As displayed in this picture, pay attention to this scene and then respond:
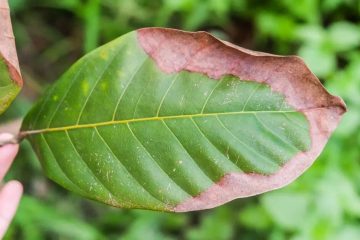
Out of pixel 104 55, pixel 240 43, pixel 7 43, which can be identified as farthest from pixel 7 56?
pixel 240 43

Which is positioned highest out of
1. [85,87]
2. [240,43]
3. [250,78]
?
[250,78]

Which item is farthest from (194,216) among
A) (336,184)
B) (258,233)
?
(336,184)

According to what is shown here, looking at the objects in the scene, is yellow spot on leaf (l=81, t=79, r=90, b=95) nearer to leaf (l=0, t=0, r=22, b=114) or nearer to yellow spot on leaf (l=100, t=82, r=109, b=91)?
yellow spot on leaf (l=100, t=82, r=109, b=91)

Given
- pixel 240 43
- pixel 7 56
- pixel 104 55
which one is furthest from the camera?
pixel 240 43

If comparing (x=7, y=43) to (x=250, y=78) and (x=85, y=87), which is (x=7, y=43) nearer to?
(x=85, y=87)

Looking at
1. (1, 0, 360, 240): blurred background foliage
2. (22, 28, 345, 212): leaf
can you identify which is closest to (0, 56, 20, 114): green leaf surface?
(22, 28, 345, 212): leaf

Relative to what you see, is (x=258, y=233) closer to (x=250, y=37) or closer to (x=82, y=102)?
(x=250, y=37)
